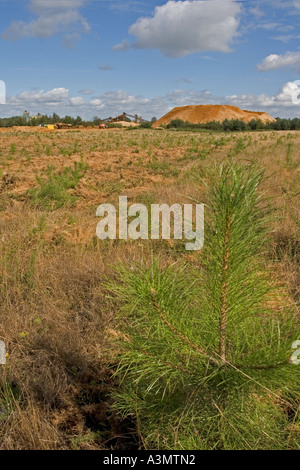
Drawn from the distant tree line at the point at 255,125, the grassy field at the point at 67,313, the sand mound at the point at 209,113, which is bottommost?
the grassy field at the point at 67,313

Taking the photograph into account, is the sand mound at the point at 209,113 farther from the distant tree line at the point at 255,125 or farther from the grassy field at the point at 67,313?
the grassy field at the point at 67,313

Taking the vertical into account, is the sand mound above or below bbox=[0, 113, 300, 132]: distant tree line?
above

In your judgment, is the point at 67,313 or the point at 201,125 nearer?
the point at 67,313

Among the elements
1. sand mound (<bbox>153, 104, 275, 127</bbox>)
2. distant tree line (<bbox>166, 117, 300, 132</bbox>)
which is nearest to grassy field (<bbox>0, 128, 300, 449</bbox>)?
distant tree line (<bbox>166, 117, 300, 132</bbox>)

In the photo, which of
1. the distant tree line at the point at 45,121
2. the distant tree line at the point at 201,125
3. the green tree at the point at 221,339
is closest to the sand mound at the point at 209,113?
the distant tree line at the point at 45,121

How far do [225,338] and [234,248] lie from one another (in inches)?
14.4

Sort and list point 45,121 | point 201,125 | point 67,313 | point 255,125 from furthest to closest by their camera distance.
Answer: point 45,121 < point 201,125 < point 255,125 < point 67,313

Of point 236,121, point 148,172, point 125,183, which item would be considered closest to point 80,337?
point 125,183

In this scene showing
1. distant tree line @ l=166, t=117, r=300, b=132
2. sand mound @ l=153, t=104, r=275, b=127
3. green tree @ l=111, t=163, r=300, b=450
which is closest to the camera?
green tree @ l=111, t=163, r=300, b=450

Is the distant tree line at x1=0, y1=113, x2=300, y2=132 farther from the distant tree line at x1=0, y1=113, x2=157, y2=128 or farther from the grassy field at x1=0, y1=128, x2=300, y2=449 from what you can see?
the grassy field at x1=0, y1=128, x2=300, y2=449

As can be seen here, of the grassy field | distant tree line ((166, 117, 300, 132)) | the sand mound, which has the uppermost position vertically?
the sand mound

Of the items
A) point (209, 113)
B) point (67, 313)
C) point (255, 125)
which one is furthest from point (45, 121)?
point (67, 313)

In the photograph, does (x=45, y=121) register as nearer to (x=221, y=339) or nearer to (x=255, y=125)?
(x=255, y=125)
